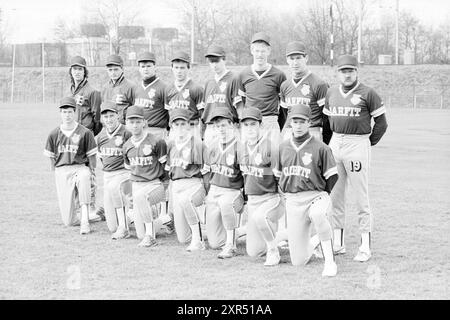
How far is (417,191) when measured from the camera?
41.2 feet

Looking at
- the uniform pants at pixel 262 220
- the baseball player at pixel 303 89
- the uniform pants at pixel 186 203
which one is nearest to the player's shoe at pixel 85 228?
the uniform pants at pixel 186 203

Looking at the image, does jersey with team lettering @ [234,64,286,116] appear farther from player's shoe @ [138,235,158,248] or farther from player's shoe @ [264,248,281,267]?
player's shoe @ [138,235,158,248]

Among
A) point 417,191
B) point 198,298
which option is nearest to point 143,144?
point 198,298

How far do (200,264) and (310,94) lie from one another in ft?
7.38

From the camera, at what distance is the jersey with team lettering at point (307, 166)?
7105 mm

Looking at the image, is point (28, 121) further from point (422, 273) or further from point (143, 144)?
point (422, 273)

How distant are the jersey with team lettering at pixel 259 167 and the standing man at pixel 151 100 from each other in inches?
78.5

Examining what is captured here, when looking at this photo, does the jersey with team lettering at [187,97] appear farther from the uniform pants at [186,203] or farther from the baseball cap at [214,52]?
the uniform pants at [186,203]

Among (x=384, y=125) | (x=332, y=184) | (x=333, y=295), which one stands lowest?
(x=333, y=295)

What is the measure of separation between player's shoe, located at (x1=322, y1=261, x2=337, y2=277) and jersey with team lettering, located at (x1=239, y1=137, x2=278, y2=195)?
114 cm

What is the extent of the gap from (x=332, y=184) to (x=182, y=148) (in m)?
2.04

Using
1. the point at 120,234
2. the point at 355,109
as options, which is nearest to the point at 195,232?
the point at 120,234

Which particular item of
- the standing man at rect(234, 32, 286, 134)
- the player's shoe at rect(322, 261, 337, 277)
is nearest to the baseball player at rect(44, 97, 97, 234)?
the standing man at rect(234, 32, 286, 134)

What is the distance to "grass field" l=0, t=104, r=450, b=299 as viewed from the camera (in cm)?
614
